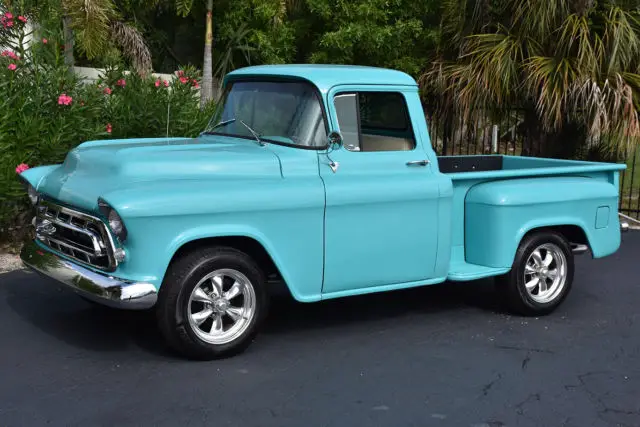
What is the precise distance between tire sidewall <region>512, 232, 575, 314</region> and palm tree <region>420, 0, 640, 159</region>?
522 cm

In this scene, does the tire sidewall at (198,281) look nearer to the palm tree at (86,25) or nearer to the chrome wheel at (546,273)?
the chrome wheel at (546,273)

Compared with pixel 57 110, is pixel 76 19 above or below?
above

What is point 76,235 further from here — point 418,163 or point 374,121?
point 418,163

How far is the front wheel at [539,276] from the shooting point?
6.32 metres

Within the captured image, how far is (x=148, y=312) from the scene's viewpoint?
6.29m

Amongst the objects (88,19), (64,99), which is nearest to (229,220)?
(64,99)

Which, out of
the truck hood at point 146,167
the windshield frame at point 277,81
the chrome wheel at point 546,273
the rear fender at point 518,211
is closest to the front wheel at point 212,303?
the truck hood at point 146,167

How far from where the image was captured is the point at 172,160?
518 cm

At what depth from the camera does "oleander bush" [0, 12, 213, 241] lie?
822 cm

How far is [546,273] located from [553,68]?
19.8 ft

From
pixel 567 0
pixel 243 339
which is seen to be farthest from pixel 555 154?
pixel 243 339

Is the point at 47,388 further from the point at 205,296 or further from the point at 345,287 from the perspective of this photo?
the point at 345,287

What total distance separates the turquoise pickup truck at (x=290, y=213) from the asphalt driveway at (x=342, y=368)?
1.21ft

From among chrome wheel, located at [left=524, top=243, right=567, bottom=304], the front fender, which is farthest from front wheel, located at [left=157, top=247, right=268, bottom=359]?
chrome wheel, located at [left=524, top=243, right=567, bottom=304]
